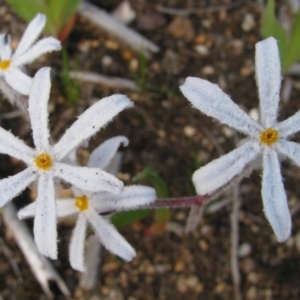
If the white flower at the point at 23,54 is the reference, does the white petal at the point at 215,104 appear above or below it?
below

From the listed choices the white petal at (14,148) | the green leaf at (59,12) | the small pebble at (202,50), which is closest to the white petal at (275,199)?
the white petal at (14,148)

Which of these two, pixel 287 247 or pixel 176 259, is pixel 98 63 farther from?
pixel 287 247

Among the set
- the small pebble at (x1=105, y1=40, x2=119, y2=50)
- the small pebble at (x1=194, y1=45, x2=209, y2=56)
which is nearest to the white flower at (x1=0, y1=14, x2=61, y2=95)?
the small pebble at (x1=105, y1=40, x2=119, y2=50)

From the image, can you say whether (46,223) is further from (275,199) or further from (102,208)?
(275,199)

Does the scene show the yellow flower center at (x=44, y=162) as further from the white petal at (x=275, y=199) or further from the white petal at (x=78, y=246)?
the white petal at (x=275, y=199)

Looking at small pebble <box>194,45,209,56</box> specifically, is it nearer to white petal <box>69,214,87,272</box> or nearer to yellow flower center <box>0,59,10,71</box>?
yellow flower center <box>0,59,10,71</box>

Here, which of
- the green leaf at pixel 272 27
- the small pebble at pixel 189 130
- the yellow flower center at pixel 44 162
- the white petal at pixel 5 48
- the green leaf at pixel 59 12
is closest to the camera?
the yellow flower center at pixel 44 162
